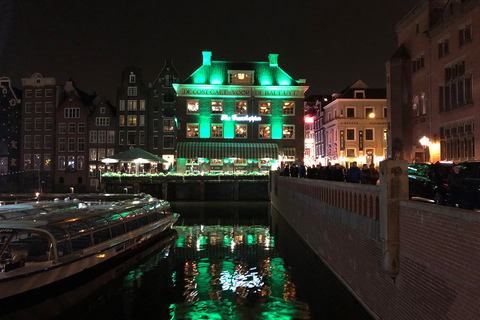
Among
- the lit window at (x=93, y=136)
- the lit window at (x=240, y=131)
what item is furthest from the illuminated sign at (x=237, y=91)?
the lit window at (x=93, y=136)

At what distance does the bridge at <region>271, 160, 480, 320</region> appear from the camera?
6719 millimetres

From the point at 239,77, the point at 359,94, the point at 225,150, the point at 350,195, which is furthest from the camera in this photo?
the point at 359,94

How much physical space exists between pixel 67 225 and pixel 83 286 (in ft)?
9.18

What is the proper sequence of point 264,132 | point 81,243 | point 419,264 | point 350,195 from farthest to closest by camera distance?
point 264,132
point 81,243
point 350,195
point 419,264

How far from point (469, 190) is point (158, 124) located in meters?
62.5

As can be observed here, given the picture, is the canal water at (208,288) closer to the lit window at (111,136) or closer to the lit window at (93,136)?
the lit window at (111,136)

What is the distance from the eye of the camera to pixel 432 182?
19875 mm

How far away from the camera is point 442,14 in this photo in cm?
3966

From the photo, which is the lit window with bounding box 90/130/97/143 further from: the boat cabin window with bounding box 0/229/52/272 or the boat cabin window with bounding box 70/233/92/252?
the boat cabin window with bounding box 70/233/92/252

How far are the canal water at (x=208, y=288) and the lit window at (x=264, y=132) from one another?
39617 millimetres

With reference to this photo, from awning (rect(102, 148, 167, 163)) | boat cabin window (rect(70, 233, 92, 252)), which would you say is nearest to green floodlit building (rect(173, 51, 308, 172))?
awning (rect(102, 148, 167, 163))

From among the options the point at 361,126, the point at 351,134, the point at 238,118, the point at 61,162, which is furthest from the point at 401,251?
the point at 61,162

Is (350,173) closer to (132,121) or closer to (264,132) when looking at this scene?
(264,132)

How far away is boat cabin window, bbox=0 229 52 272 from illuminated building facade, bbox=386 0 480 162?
97.6ft
